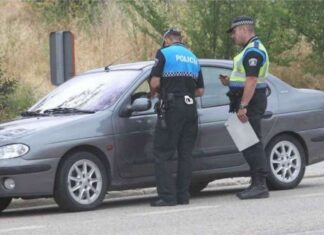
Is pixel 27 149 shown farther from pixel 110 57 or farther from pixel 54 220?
pixel 110 57

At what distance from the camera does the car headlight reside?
29.3 feet

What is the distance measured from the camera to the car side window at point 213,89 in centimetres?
1029

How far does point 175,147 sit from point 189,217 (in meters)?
1.20

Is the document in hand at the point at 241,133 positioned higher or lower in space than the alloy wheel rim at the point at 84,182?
higher

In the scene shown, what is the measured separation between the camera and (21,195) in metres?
8.92

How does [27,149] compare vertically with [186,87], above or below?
below

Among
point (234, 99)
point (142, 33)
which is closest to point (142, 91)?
point (234, 99)

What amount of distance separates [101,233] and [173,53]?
254cm

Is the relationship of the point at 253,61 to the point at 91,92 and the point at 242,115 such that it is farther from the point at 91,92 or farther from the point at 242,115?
the point at 91,92

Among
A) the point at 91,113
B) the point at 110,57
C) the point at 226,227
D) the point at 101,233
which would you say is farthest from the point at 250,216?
the point at 110,57

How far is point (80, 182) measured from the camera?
923cm

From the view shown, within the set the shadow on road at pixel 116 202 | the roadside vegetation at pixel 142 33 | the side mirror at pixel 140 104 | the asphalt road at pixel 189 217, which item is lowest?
the shadow on road at pixel 116 202

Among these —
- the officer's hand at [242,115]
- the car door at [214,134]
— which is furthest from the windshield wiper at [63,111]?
the officer's hand at [242,115]

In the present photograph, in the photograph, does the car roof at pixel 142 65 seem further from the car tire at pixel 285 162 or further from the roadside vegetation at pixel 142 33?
the roadside vegetation at pixel 142 33
